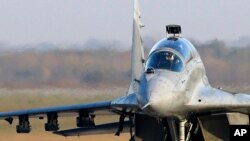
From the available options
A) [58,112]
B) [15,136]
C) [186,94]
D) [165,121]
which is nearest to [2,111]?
[15,136]

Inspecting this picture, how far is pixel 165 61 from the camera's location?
1761cm

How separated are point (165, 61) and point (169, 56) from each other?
8.5 inches

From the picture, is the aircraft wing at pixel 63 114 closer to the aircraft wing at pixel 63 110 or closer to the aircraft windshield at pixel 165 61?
the aircraft wing at pixel 63 110

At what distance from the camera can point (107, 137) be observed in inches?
1059

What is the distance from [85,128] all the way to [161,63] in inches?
265

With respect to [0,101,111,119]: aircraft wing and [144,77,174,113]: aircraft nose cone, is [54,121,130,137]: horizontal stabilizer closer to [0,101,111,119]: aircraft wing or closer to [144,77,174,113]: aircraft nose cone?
[0,101,111,119]: aircraft wing

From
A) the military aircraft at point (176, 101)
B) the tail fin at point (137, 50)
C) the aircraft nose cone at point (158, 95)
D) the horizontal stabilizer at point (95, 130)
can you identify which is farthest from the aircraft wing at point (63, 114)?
the aircraft nose cone at point (158, 95)

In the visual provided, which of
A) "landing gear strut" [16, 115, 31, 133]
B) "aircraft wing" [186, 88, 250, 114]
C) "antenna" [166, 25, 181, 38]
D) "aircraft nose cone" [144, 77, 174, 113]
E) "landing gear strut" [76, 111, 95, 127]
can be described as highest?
"antenna" [166, 25, 181, 38]

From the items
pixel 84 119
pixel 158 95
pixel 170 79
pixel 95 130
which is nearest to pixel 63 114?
pixel 84 119

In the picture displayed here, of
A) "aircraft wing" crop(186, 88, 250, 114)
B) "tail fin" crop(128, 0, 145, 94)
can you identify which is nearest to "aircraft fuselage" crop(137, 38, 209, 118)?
"aircraft wing" crop(186, 88, 250, 114)

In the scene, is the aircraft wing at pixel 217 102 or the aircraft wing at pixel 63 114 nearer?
the aircraft wing at pixel 217 102

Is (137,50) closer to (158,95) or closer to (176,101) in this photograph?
(176,101)

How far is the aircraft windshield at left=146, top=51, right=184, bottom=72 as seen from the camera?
1752cm

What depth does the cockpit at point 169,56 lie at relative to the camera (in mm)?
17578
